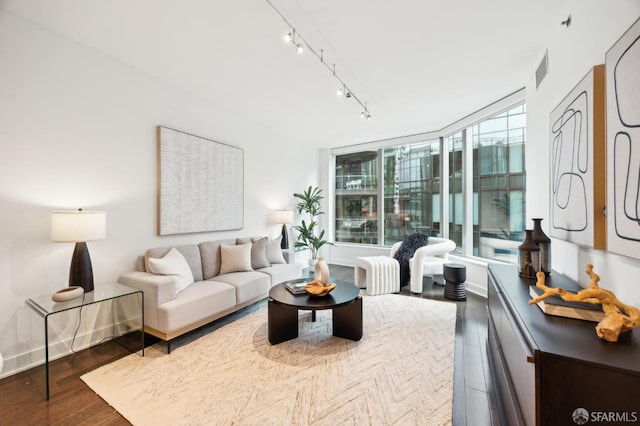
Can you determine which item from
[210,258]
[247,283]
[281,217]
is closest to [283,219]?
[281,217]

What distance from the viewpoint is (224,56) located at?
8.87ft

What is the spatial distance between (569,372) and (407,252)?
3.53 metres

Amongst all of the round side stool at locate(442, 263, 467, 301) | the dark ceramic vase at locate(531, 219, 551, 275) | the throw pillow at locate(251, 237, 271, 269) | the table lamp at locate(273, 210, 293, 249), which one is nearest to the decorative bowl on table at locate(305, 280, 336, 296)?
the throw pillow at locate(251, 237, 271, 269)

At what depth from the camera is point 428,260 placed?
4441 mm

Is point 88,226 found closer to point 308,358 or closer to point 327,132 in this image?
point 308,358

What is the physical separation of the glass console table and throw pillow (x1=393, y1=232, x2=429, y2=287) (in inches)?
138

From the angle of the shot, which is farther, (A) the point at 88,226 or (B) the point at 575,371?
(A) the point at 88,226

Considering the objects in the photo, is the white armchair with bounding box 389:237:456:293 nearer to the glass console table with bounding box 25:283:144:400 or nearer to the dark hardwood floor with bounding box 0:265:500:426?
the dark hardwood floor with bounding box 0:265:500:426

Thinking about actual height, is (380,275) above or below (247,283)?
below

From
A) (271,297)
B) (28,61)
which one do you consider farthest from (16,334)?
(28,61)

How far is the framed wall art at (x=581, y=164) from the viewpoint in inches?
58.7

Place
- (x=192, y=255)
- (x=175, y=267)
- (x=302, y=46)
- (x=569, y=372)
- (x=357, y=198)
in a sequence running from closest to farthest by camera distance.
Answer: (x=569, y=372), (x=302, y=46), (x=175, y=267), (x=192, y=255), (x=357, y=198)

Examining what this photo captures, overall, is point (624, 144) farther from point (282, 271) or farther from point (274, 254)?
point (274, 254)

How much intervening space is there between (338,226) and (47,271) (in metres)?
5.18
